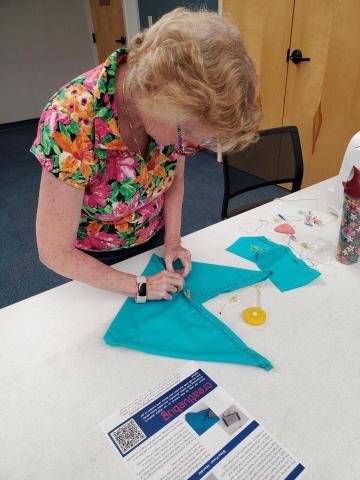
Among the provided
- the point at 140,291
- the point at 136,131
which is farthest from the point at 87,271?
the point at 136,131

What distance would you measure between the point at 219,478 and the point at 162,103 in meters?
0.71

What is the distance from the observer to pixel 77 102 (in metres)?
0.83

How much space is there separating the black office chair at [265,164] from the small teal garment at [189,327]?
0.83 metres

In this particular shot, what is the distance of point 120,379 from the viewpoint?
2.59 ft

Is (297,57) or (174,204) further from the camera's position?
(297,57)

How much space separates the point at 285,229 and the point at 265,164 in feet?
2.14

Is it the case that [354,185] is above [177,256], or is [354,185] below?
above

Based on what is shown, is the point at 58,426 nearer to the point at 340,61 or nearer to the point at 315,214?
the point at 315,214

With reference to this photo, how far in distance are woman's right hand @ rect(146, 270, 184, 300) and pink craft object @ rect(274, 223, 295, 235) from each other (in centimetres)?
49

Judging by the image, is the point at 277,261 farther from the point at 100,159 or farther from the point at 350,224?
the point at 100,159

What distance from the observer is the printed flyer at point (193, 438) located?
2.08ft

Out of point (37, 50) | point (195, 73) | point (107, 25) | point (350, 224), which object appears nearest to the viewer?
point (195, 73)

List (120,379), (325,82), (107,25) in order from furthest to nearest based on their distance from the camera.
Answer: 1. (107,25)
2. (325,82)
3. (120,379)

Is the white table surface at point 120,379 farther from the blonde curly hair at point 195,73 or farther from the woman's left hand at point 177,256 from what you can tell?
the blonde curly hair at point 195,73
